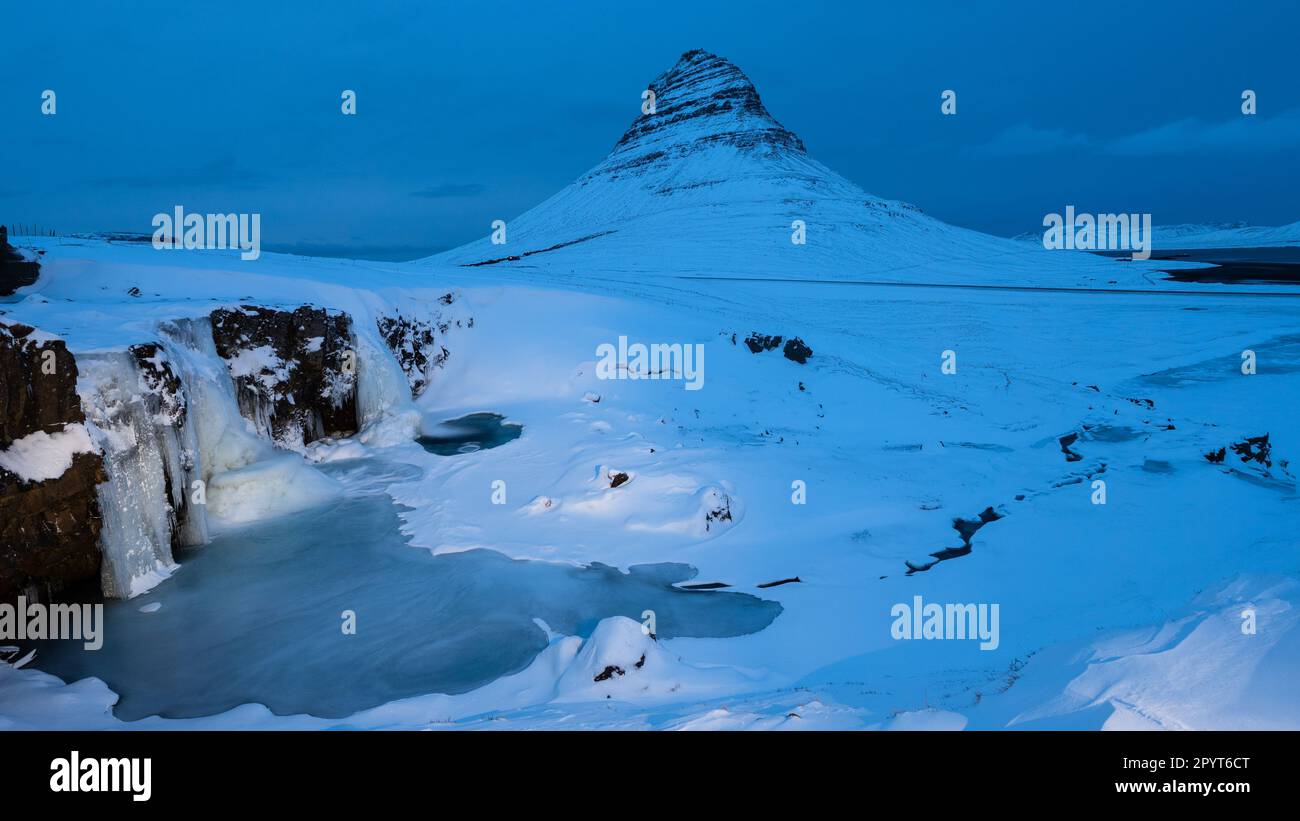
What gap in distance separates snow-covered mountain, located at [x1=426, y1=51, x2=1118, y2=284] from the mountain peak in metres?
0.26

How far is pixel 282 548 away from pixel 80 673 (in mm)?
3583

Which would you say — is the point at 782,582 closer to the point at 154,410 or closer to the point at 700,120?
the point at 154,410

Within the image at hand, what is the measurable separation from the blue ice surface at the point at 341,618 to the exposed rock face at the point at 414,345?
301 inches

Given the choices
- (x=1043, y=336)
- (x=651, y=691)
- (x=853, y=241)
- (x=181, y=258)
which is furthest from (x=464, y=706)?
(x=853, y=241)

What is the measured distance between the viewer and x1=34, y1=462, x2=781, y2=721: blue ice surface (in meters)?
8.27

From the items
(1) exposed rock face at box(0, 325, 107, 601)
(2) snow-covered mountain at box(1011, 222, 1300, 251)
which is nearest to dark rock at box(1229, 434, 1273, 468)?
(1) exposed rock face at box(0, 325, 107, 601)

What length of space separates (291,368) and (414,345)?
4808 millimetres

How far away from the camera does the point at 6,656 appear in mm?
8633

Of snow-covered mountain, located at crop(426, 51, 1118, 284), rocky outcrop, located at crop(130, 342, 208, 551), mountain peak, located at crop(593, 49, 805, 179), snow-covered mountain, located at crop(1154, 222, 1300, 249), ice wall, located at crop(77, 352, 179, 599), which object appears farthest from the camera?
snow-covered mountain, located at crop(1154, 222, 1300, 249)

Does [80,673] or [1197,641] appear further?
[80,673]

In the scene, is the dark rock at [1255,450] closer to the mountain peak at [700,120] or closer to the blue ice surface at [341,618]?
the blue ice surface at [341,618]

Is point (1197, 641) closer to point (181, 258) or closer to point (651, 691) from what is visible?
point (651, 691)

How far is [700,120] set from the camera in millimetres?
106062

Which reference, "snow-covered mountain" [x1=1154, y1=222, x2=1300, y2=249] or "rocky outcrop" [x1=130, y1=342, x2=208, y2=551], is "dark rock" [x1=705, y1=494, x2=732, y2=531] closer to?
"rocky outcrop" [x1=130, y1=342, x2=208, y2=551]
